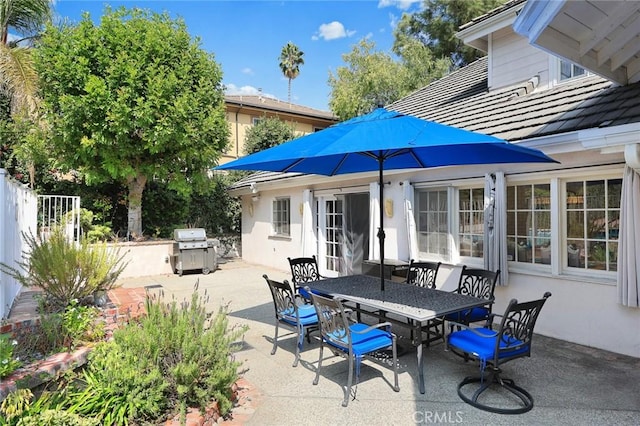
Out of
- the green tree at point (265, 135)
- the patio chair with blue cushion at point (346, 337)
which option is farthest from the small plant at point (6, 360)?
the green tree at point (265, 135)

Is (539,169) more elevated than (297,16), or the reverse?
(297,16)

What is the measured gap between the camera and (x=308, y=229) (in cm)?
1094

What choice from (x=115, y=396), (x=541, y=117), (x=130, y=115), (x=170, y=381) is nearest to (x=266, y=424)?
(x=170, y=381)

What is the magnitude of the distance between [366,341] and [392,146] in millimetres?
2059

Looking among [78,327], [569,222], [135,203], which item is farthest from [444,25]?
[78,327]

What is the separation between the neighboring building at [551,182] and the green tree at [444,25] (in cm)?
Answer: 1286

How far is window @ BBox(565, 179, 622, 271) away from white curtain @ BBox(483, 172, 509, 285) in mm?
841

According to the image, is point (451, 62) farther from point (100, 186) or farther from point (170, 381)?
point (170, 381)

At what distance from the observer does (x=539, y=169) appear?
18.9 ft

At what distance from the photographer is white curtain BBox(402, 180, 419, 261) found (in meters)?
7.73

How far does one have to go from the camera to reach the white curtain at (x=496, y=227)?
19.7 ft

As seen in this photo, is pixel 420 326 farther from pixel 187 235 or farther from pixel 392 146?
pixel 187 235

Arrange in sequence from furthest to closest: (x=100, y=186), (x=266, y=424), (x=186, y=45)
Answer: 1. (x=100, y=186)
2. (x=186, y=45)
3. (x=266, y=424)

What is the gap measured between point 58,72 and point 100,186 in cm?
415
